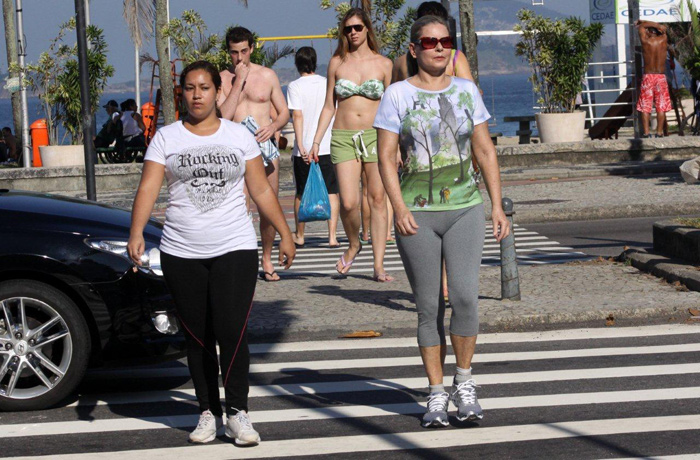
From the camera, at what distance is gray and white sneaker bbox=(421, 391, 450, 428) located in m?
5.89

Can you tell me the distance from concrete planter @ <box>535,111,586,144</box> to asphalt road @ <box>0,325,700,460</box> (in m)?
14.2

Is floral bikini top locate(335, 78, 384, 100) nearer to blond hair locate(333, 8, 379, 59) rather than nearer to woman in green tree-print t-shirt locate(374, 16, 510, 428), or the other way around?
blond hair locate(333, 8, 379, 59)

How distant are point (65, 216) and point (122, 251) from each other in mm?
421

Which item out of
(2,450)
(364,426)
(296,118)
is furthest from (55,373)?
(296,118)

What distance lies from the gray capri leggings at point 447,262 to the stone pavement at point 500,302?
8.26 feet

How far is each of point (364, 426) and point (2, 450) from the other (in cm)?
175

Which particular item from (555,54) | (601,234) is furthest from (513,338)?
(555,54)

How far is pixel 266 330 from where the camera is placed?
8461mm

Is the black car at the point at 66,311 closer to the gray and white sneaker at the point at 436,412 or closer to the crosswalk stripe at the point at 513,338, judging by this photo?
the gray and white sneaker at the point at 436,412

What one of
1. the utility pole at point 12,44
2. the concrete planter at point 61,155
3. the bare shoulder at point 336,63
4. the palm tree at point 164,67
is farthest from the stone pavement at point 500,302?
the utility pole at point 12,44

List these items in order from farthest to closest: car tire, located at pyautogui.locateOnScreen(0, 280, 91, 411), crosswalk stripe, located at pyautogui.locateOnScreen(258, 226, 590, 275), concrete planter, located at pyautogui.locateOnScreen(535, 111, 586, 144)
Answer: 1. concrete planter, located at pyautogui.locateOnScreen(535, 111, 586, 144)
2. crosswalk stripe, located at pyautogui.locateOnScreen(258, 226, 590, 275)
3. car tire, located at pyautogui.locateOnScreen(0, 280, 91, 411)

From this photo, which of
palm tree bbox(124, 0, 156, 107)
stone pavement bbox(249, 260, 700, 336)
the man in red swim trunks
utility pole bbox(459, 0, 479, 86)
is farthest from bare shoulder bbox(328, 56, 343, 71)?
palm tree bbox(124, 0, 156, 107)

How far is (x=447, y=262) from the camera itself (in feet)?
19.6

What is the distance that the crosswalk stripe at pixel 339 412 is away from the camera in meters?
6.17
